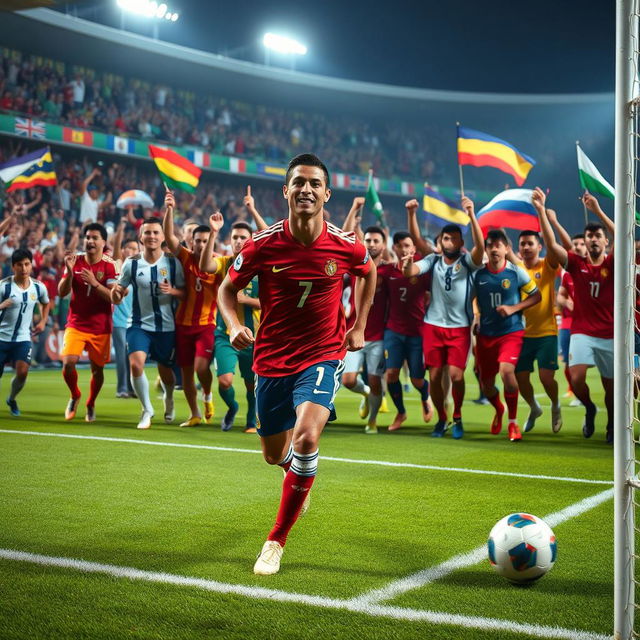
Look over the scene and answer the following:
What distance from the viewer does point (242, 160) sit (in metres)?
34.0

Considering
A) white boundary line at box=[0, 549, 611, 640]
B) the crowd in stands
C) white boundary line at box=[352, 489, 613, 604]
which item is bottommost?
white boundary line at box=[352, 489, 613, 604]

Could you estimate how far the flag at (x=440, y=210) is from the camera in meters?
14.0

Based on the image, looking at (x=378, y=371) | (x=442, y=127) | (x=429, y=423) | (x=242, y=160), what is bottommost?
(x=429, y=423)

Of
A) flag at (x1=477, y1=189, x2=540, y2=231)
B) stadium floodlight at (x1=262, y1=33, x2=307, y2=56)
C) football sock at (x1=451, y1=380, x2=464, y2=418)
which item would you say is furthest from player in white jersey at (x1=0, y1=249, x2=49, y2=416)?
stadium floodlight at (x1=262, y1=33, x2=307, y2=56)

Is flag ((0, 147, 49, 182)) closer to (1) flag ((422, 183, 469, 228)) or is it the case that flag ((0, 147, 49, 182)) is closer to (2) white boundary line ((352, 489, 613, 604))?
(1) flag ((422, 183, 469, 228))

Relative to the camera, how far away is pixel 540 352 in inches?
390

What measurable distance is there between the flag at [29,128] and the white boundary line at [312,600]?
23.6m

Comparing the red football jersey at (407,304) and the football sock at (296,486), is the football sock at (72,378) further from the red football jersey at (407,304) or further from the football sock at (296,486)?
the football sock at (296,486)

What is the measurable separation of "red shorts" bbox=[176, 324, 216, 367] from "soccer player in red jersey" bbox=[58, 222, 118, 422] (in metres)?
0.92

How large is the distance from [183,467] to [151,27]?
3383cm

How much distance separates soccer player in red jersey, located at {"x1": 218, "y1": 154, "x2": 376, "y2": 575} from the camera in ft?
14.9

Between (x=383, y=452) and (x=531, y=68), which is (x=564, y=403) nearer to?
(x=383, y=452)

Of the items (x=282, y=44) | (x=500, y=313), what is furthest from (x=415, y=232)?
(x=282, y=44)

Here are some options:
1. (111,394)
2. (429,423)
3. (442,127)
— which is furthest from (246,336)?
(442,127)
